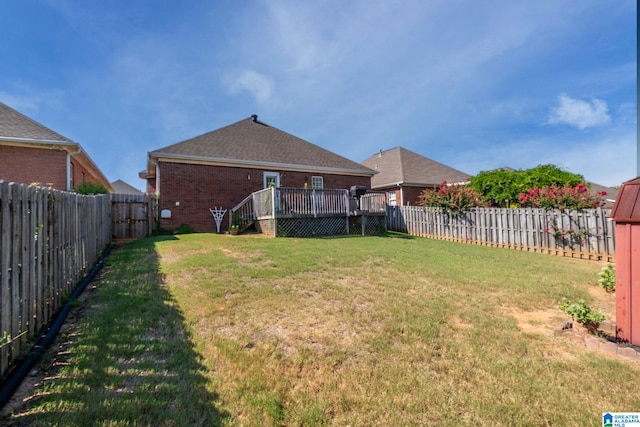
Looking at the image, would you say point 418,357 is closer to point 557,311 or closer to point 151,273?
point 557,311

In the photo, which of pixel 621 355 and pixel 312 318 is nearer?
Answer: pixel 621 355

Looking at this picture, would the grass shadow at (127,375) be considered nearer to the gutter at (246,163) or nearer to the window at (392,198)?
the gutter at (246,163)

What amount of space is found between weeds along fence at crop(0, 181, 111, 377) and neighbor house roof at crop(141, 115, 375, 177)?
925 centimetres

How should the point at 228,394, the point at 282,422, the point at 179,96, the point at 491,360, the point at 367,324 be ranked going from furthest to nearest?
the point at 179,96 → the point at 367,324 → the point at 491,360 → the point at 228,394 → the point at 282,422

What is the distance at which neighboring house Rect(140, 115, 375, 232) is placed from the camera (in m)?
13.0

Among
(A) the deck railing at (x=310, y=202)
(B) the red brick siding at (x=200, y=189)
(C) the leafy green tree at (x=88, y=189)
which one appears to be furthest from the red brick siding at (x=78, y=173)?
(A) the deck railing at (x=310, y=202)

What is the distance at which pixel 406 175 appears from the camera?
2048cm

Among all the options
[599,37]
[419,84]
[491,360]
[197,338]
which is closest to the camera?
[491,360]

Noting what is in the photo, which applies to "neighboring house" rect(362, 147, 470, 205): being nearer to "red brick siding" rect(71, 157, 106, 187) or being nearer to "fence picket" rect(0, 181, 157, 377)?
"red brick siding" rect(71, 157, 106, 187)

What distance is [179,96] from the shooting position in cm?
1398

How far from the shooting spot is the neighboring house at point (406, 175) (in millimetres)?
20328

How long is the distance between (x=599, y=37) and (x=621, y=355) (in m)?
Answer: 11.8

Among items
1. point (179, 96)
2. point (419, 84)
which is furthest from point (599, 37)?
point (179, 96)

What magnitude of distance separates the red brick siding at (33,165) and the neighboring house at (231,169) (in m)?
3.37
